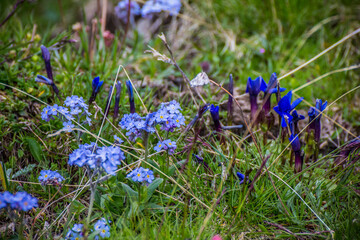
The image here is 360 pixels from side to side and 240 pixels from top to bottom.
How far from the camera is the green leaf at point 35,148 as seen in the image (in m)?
1.92

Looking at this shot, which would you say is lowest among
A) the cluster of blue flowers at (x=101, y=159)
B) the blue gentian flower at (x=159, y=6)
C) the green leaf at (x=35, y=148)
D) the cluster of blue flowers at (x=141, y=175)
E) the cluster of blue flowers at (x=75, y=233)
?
the cluster of blue flowers at (x=75, y=233)

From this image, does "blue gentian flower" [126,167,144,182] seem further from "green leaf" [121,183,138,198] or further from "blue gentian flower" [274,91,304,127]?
"blue gentian flower" [274,91,304,127]

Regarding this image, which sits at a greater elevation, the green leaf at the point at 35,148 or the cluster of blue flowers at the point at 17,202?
the cluster of blue flowers at the point at 17,202

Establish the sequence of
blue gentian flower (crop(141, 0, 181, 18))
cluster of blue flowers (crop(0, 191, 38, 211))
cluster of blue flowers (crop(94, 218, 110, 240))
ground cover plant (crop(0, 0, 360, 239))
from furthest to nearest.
A: blue gentian flower (crop(141, 0, 181, 18))
ground cover plant (crop(0, 0, 360, 239))
cluster of blue flowers (crop(94, 218, 110, 240))
cluster of blue flowers (crop(0, 191, 38, 211))

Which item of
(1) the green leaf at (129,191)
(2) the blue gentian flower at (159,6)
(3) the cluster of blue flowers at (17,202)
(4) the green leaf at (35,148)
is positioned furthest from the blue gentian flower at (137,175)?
(2) the blue gentian flower at (159,6)

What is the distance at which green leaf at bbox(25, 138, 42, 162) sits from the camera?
1.92m

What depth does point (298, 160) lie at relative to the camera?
1.96 metres

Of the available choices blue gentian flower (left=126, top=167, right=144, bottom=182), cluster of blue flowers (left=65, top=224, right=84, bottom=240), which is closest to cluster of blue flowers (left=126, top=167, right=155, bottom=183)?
blue gentian flower (left=126, top=167, right=144, bottom=182)

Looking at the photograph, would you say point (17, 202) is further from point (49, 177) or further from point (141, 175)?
point (141, 175)

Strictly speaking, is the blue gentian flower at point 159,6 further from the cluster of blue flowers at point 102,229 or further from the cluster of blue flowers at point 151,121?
the cluster of blue flowers at point 102,229

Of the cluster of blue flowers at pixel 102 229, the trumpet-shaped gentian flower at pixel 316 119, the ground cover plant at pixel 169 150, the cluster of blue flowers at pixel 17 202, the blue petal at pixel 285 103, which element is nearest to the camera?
the cluster of blue flowers at pixel 17 202

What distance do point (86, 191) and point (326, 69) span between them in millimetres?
2674

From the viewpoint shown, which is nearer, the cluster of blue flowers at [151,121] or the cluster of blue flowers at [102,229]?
the cluster of blue flowers at [102,229]

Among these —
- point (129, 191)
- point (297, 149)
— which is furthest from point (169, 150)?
point (297, 149)
